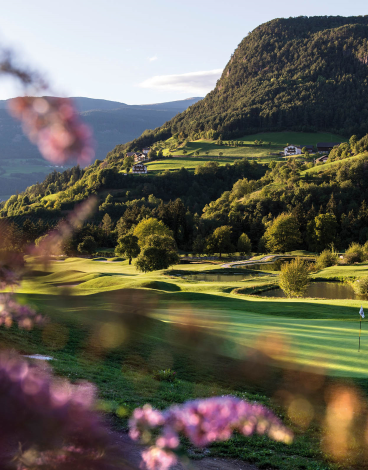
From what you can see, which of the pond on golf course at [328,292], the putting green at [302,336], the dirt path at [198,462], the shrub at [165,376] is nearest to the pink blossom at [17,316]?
the shrub at [165,376]

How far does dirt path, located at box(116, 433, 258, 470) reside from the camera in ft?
26.1

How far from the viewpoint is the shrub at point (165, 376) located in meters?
14.0

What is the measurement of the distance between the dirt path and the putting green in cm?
719

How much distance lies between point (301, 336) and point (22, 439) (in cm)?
1485

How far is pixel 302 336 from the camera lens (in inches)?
772

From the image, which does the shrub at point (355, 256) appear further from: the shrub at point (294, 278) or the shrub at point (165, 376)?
the shrub at point (165, 376)

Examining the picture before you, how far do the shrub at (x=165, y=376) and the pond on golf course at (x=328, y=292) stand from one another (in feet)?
132

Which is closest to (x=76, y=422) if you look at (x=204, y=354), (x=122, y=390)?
(x=122, y=390)

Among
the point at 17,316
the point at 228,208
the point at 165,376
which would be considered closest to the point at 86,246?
the point at 228,208

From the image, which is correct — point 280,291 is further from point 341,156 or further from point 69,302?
point 341,156

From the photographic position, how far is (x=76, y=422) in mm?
8945

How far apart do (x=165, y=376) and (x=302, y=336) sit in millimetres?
8475

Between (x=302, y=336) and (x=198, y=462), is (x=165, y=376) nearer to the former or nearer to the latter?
(x=198, y=462)

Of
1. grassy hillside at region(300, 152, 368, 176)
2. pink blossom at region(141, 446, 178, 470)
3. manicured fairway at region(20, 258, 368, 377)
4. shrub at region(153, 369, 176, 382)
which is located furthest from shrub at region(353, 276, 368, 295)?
grassy hillside at region(300, 152, 368, 176)
